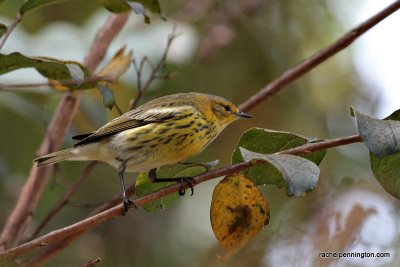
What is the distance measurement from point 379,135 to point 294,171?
0.22 m

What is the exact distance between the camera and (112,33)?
9.84ft

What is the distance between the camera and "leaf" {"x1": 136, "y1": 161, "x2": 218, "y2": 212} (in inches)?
85.1

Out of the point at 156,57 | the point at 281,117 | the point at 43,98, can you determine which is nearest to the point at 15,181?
the point at 43,98

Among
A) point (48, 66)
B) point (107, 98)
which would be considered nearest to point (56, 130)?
point (107, 98)

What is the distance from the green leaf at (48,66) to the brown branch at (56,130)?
0.69m

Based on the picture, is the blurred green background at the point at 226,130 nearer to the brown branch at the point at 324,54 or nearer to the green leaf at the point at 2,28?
the brown branch at the point at 324,54

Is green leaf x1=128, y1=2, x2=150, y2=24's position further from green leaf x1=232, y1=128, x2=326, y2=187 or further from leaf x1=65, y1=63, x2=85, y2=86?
green leaf x1=232, y1=128, x2=326, y2=187

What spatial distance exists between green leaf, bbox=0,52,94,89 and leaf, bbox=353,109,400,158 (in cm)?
90

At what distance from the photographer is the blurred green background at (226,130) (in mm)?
3127

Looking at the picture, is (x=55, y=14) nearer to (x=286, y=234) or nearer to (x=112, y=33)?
(x=112, y=33)

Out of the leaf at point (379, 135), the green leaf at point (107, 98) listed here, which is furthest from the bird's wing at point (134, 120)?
the leaf at point (379, 135)

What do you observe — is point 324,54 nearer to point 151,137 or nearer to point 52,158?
point 151,137

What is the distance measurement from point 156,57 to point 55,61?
170cm

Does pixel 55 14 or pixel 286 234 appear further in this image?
pixel 55 14
